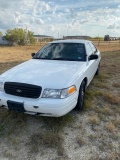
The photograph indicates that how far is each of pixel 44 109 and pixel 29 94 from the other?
371mm

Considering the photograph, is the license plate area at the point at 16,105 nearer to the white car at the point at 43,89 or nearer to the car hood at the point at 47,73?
the white car at the point at 43,89

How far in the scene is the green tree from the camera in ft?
107

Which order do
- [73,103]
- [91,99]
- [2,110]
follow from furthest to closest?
[91,99] < [2,110] < [73,103]

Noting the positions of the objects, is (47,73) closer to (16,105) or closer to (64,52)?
(16,105)

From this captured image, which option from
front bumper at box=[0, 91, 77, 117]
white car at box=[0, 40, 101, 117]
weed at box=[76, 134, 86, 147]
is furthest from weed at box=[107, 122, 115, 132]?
front bumper at box=[0, 91, 77, 117]

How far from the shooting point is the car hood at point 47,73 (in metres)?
3.05

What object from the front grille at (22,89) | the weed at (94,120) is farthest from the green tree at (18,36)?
the weed at (94,120)

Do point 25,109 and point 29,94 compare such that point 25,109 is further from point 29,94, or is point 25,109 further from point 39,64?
point 39,64

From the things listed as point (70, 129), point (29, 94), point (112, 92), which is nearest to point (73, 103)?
point (70, 129)

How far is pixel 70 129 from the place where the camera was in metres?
3.24

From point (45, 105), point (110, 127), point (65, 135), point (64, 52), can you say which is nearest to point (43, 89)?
point (45, 105)

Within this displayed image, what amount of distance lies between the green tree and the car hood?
3030 centimetres

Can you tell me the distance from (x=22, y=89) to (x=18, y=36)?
1236 inches

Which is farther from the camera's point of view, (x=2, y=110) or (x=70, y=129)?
(x=2, y=110)
